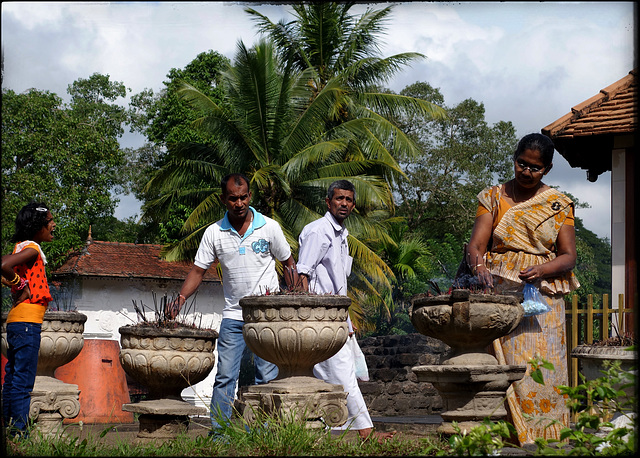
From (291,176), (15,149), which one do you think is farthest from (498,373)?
(15,149)

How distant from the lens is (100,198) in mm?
26688

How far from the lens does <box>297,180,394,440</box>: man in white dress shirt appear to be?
562 centimetres

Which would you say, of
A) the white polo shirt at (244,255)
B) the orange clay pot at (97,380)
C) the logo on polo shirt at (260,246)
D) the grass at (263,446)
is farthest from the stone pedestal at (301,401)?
the orange clay pot at (97,380)

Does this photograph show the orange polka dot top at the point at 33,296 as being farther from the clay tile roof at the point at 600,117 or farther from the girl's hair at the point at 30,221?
the clay tile roof at the point at 600,117

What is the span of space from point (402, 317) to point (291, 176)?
16.6m

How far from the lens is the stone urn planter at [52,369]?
6012 millimetres

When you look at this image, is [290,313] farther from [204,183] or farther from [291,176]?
[204,183]

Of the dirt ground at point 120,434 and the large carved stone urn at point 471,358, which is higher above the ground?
the large carved stone urn at point 471,358

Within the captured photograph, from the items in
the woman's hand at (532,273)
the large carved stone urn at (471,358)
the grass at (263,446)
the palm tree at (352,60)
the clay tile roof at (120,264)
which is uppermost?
the palm tree at (352,60)

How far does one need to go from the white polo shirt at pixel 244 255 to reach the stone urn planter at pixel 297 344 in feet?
2.49

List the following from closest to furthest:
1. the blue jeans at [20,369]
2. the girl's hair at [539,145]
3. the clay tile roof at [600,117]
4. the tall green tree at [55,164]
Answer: the girl's hair at [539,145] → the blue jeans at [20,369] → the clay tile roof at [600,117] → the tall green tree at [55,164]

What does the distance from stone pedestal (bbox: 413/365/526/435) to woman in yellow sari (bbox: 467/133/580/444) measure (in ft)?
0.92

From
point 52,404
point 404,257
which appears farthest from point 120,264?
point 52,404

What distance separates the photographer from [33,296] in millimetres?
5008
